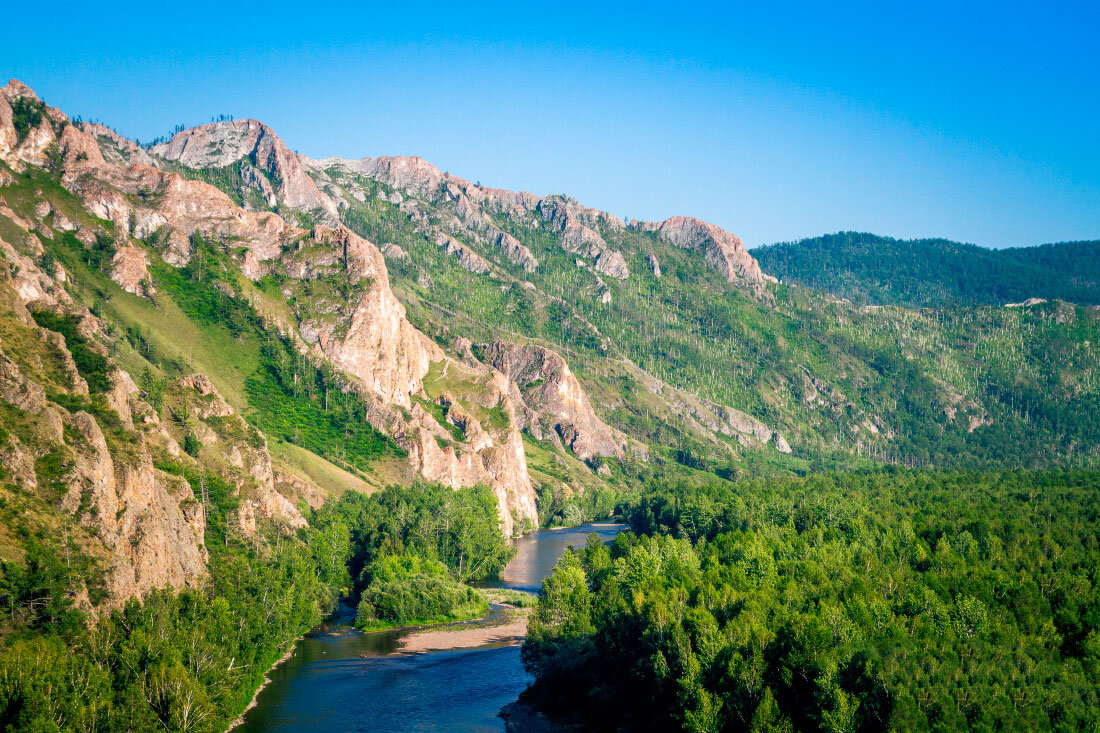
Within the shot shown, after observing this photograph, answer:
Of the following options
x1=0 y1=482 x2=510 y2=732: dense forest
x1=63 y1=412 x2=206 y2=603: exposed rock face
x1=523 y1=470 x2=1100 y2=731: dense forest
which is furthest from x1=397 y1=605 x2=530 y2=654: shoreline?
x1=63 y1=412 x2=206 y2=603: exposed rock face

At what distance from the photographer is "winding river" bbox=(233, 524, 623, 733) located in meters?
81.7

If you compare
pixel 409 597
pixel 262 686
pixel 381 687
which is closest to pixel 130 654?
pixel 262 686

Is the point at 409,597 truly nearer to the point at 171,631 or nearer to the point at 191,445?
the point at 191,445

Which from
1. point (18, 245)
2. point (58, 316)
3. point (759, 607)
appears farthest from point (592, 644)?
point (18, 245)

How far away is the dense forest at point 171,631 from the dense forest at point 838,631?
31.6 meters

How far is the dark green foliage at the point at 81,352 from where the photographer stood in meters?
104

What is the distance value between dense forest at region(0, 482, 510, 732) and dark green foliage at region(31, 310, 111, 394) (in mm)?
15450

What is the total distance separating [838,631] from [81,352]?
99.2 m

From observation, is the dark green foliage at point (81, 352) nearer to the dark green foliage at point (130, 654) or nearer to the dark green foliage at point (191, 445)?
the dark green foliage at point (191, 445)

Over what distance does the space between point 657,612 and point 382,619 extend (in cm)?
5971

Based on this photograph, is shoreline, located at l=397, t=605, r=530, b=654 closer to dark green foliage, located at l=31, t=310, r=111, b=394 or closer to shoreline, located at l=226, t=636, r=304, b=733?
shoreline, located at l=226, t=636, r=304, b=733

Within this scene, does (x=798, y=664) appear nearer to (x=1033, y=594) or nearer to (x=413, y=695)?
(x=1033, y=594)

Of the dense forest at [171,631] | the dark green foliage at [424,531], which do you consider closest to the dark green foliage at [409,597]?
the dense forest at [171,631]

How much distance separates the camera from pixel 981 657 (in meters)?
65.7
